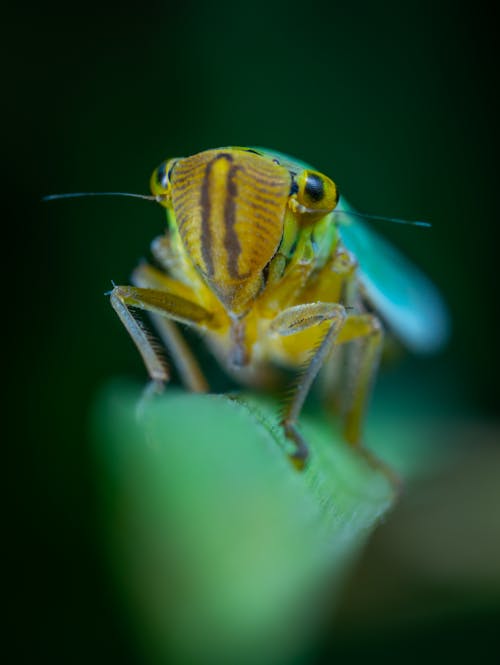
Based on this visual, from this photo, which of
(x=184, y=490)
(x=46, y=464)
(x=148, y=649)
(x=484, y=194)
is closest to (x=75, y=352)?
(x=46, y=464)

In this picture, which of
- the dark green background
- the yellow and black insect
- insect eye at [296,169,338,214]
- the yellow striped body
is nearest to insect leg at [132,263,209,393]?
the yellow and black insect

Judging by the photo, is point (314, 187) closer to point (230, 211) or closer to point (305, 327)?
point (230, 211)

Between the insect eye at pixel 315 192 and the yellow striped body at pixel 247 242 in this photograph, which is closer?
the yellow striped body at pixel 247 242

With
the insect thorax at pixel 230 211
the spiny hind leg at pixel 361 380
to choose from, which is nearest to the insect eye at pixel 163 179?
the insect thorax at pixel 230 211

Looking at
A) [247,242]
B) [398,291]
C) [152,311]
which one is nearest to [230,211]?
[247,242]

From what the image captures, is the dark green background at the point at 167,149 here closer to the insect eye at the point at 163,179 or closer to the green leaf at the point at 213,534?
the green leaf at the point at 213,534

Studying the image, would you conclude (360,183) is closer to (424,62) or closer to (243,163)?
(424,62)
